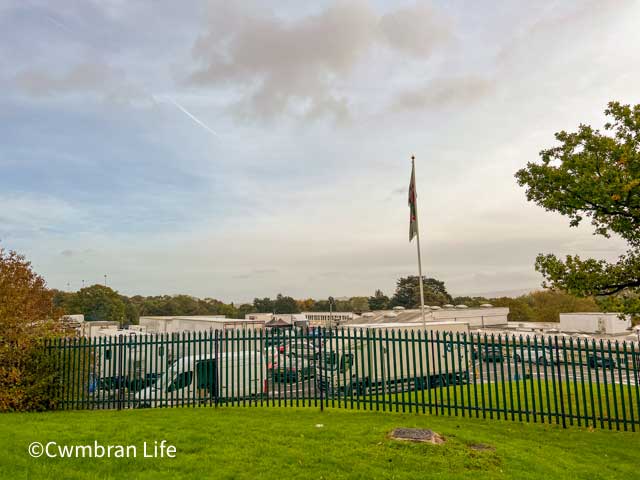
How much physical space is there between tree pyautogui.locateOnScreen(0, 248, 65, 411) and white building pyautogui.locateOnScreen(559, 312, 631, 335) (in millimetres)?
40059

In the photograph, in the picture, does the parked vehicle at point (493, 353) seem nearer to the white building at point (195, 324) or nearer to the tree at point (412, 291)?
the white building at point (195, 324)

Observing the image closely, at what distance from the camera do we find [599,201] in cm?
1236

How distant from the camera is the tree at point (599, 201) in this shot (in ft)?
40.2

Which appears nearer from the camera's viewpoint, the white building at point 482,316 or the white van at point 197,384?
the white van at point 197,384

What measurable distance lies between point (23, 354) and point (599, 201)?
1607 centimetres

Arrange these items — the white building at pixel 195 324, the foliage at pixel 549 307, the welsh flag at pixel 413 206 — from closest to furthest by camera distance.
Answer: the welsh flag at pixel 413 206, the white building at pixel 195 324, the foliage at pixel 549 307

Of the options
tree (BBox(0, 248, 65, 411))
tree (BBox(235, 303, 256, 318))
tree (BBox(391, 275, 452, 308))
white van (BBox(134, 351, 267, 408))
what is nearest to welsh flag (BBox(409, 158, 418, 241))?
white van (BBox(134, 351, 267, 408))

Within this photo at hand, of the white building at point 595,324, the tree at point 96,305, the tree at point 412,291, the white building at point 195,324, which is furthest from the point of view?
the tree at point 412,291

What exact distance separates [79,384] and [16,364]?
164 cm

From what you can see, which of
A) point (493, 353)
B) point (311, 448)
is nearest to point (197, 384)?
point (311, 448)

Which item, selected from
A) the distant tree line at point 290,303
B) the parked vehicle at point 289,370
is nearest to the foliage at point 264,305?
the distant tree line at point 290,303

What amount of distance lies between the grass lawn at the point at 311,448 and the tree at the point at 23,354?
1.20 m

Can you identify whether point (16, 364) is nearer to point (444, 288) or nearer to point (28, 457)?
point (28, 457)

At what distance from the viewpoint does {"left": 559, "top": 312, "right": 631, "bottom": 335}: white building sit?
3812 centimetres
